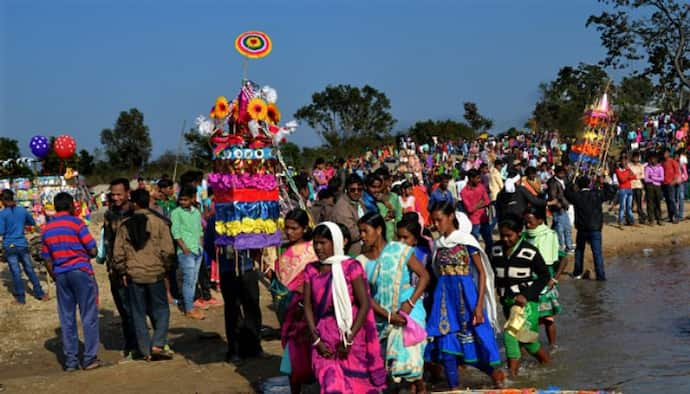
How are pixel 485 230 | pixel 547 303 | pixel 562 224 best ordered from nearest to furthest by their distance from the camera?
pixel 547 303
pixel 485 230
pixel 562 224

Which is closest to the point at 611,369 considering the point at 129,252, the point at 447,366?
the point at 447,366

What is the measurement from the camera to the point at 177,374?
768cm

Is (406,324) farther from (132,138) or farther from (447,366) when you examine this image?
(132,138)

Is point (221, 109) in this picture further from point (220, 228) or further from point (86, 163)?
point (86, 163)

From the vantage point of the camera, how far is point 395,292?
6289 mm

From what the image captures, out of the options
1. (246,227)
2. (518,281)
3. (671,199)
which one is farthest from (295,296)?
(671,199)

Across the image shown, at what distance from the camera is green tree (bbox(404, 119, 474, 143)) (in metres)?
55.9

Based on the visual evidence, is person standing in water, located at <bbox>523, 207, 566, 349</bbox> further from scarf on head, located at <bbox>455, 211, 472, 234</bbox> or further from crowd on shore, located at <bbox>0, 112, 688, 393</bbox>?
scarf on head, located at <bbox>455, 211, 472, 234</bbox>

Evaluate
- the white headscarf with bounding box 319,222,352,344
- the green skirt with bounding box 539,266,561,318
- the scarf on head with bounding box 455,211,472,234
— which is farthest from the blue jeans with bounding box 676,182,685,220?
the white headscarf with bounding box 319,222,352,344

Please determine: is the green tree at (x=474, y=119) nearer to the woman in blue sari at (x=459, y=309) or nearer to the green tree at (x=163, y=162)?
the green tree at (x=163, y=162)

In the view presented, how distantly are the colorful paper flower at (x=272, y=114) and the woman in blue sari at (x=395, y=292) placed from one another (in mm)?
1836

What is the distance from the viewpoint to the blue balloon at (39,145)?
698 inches

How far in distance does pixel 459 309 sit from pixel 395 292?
0.71 m

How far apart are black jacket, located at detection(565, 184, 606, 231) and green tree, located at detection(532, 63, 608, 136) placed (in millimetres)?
30268
